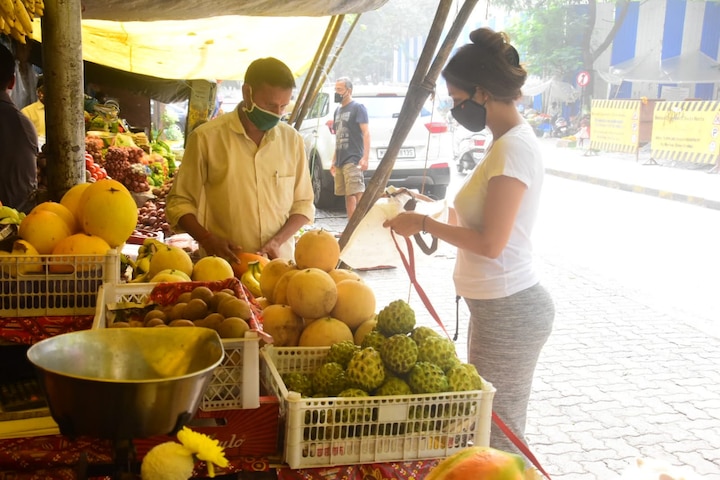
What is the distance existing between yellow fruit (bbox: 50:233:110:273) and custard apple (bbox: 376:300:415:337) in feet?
3.94

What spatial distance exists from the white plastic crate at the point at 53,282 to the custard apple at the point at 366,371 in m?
1.17

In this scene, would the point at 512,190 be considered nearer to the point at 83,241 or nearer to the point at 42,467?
the point at 83,241

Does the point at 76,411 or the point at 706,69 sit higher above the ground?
the point at 706,69

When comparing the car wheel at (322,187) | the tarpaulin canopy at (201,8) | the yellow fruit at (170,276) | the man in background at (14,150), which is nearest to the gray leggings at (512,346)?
the yellow fruit at (170,276)

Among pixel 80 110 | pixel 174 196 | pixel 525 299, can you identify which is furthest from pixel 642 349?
pixel 80 110

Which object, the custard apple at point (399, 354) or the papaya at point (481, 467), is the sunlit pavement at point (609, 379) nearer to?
the custard apple at point (399, 354)

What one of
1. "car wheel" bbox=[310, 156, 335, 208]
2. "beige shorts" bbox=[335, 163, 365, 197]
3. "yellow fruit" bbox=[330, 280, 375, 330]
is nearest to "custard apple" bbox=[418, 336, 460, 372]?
"yellow fruit" bbox=[330, 280, 375, 330]

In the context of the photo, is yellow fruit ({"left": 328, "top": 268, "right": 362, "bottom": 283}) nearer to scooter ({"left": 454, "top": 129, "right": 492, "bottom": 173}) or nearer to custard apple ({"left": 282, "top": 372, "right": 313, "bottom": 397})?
custard apple ({"left": 282, "top": 372, "right": 313, "bottom": 397})

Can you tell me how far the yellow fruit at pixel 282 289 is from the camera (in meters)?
2.42

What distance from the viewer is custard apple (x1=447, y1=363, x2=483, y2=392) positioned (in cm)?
191

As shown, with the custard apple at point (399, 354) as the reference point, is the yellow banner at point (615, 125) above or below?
above

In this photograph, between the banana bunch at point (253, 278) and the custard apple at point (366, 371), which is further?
the banana bunch at point (253, 278)

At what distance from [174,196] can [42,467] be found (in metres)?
2.22

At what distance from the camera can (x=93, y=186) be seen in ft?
9.36
